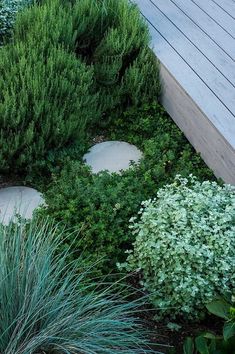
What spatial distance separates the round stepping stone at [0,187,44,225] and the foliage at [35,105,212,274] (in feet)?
0.25

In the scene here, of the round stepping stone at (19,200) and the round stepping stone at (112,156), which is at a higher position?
the round stepping stone at (112,156)

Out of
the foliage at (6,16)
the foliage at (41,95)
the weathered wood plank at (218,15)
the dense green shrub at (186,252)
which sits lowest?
the dense green shrub at (186,252)

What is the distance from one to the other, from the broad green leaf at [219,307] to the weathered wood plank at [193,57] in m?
1.25

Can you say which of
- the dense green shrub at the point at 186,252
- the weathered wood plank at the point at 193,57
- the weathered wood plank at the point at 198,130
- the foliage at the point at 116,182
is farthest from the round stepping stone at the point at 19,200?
the weathered wood plank at the point at 193,57

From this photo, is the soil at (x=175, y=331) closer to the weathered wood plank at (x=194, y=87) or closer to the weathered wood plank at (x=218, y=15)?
the weathered wood plank at (x=194, y=87)

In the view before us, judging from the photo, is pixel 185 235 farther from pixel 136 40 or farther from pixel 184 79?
pixel 136 40

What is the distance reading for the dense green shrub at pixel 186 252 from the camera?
103 inches

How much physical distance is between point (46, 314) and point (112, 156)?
5.20ft

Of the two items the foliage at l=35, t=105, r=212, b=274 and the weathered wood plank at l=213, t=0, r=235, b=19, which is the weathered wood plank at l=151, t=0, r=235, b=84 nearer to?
the weathered wood plank at l=213, t=0, r=235, b=19

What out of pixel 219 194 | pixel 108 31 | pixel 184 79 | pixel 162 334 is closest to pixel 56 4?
pixel 108 31

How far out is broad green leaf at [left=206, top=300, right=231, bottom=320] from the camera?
242 cm

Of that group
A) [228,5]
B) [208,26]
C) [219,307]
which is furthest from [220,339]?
[228,5]

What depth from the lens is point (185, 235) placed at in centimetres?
265

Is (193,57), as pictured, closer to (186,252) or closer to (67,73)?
(67,73)
